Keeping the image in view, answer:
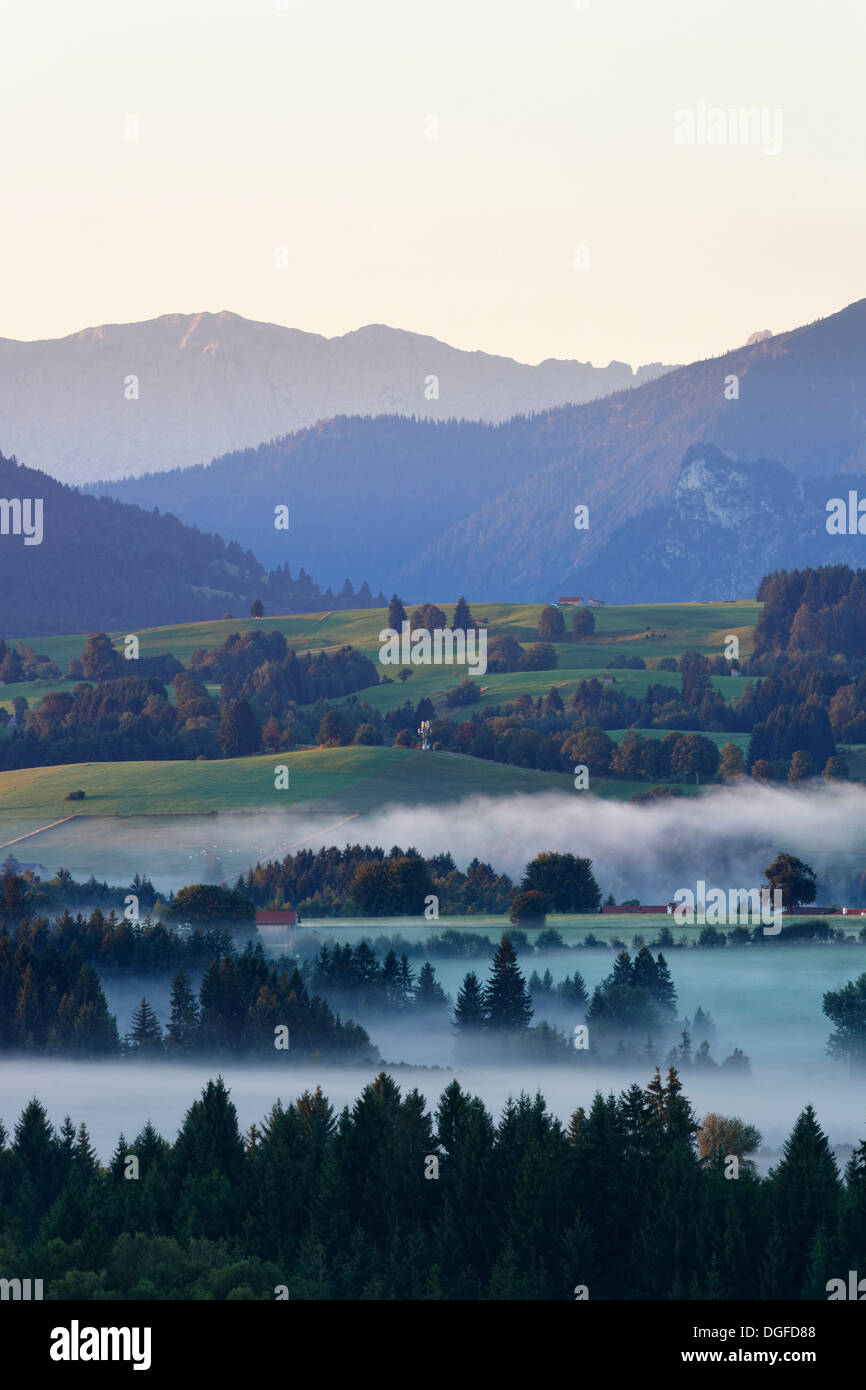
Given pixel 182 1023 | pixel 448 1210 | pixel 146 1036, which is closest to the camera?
pixel 448 1210

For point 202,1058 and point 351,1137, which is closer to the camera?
point 351,1137

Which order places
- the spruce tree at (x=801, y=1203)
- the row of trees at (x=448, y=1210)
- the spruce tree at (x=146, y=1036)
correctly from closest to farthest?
the row of trees at (x=448, y=1210)
the spruce tree at (x=801, y=1203)
the spruce tree at (x=146, y=1036)

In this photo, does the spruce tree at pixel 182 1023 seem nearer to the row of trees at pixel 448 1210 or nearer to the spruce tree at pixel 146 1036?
the spruce tree at pixel 146 1036

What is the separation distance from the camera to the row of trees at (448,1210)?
10638cm

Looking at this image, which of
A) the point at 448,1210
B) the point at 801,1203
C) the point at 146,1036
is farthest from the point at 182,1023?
the point at 801,1203

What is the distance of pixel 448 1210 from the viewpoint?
111688 mm

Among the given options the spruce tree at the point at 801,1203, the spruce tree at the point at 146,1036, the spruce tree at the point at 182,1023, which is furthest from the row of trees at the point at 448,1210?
the spruce tree at the point at 182,1023

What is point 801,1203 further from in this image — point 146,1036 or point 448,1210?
point 146,1036

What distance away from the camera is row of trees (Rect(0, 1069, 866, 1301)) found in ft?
349
